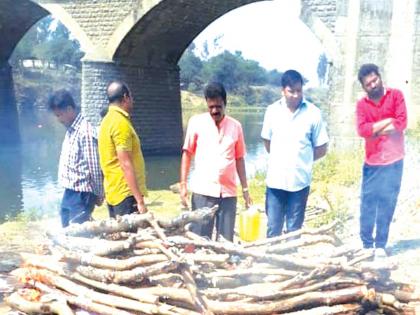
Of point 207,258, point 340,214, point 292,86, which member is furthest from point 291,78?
point 340,214

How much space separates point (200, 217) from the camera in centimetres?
329

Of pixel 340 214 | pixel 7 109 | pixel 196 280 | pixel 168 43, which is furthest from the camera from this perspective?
pixel 7 109

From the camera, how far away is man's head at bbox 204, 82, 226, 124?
4156 mm

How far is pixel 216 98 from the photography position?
417 centimetres

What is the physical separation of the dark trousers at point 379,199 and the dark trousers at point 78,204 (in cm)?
200

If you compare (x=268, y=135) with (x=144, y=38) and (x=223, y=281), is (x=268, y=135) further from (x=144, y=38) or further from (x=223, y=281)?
(x=144, y=38)

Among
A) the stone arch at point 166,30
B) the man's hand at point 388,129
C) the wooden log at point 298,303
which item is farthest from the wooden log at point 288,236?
the stone arch at point 166,30

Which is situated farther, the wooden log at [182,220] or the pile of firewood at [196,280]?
the wooden log at [182,220]

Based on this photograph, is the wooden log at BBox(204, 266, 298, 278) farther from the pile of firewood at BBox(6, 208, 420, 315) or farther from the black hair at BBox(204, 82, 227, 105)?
the black hair at BBox(204, 82, 227, 105)

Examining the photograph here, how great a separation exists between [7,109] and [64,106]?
858 inches

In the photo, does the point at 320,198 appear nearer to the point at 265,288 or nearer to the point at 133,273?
the point at 265,288

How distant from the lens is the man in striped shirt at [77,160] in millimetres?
4336

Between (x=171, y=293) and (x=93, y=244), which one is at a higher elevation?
(x=93, y=244)

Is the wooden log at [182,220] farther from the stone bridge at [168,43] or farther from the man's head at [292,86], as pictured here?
the stone bridge at [168,43]
